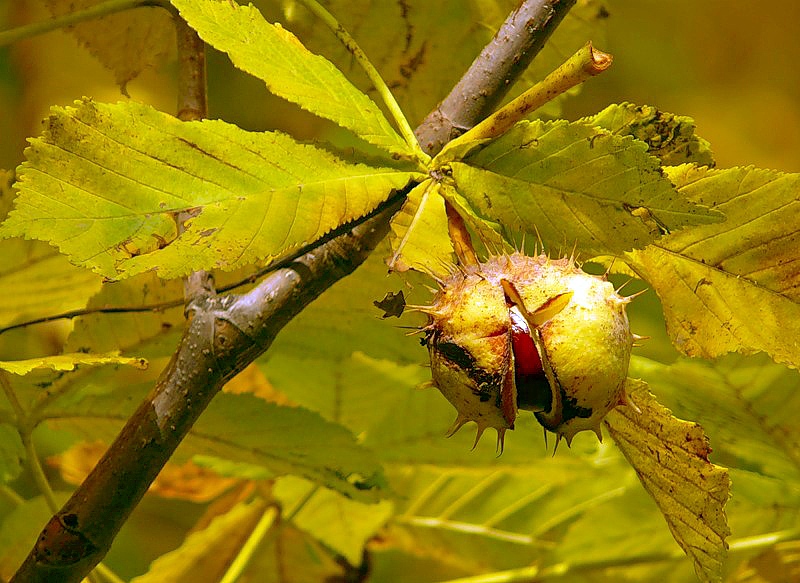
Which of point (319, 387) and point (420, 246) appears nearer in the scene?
point (420, 246)

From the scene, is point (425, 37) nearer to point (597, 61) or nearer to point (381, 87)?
point (381, 87)

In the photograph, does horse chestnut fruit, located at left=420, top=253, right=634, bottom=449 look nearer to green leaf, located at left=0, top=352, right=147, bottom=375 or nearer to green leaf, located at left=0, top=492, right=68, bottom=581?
green leaf, located at left=0, top=352, right=147, bottom=375

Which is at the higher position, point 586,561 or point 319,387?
point 319,387

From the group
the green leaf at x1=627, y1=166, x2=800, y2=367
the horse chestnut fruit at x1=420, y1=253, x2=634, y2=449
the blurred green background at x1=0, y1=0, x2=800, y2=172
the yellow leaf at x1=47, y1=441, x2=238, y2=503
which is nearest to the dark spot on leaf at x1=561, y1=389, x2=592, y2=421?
the horse chestnut fruit at x1=420, y1=253, x2=634, y2=449

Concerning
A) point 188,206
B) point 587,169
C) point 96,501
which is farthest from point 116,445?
point 587,169

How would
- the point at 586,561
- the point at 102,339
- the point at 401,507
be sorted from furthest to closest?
the point at 401,507 → the point at 586,561 → the point at 102,339

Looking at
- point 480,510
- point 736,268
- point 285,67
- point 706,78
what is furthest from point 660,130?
point 706,78

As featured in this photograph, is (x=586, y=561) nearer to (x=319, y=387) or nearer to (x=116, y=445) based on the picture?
(x=319, y=387)
